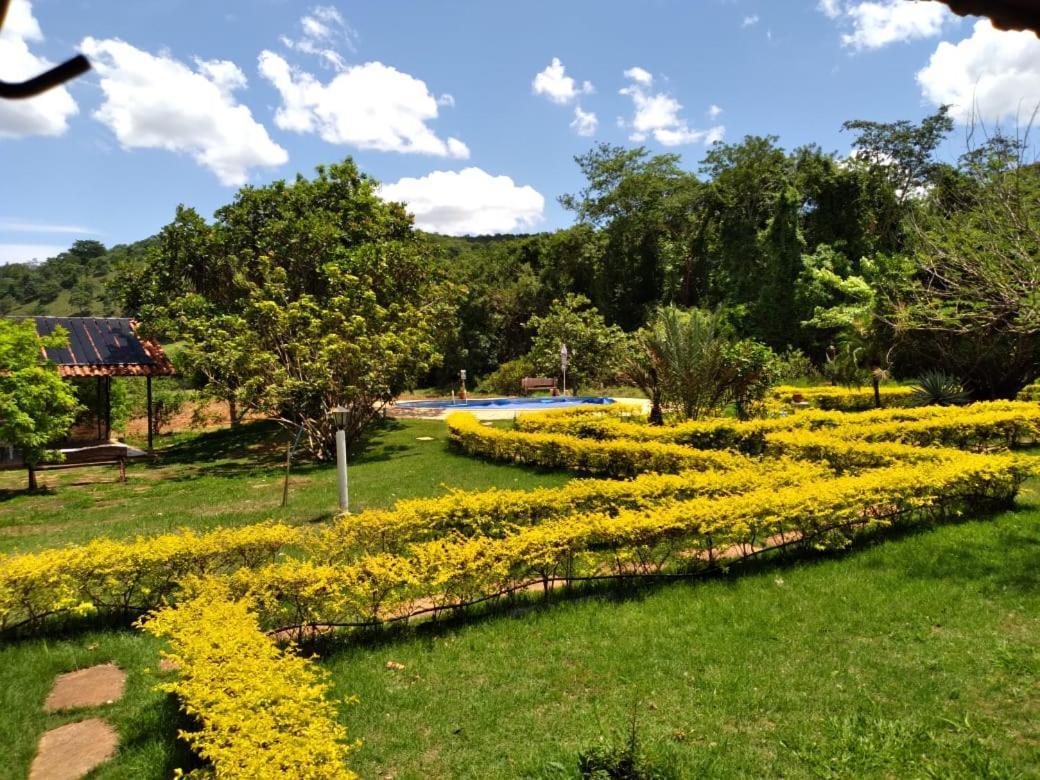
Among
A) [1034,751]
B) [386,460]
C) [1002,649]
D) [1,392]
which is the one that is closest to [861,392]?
[386,460]

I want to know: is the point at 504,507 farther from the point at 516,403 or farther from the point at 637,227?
the point at 637,227

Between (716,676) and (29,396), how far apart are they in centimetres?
1199

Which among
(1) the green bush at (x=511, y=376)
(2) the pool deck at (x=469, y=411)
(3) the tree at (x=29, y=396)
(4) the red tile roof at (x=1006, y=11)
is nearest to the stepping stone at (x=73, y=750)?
(4) the red tile roof at (x=1006, y=11)

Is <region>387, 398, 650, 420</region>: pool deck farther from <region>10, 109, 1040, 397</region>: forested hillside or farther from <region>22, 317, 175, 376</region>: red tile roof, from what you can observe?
<region>22, 317, 175, 376</region>: red tile roof

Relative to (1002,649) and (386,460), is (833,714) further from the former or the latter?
(386,460)

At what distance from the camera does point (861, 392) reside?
16875 millimetres

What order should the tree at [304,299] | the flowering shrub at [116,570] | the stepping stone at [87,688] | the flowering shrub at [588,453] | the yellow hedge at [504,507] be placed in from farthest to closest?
1. the tree at [304,299]
2. the flowering shrub at [588,453]
3. the yellow hedge at [504,507]
4. the flowering shrub at [116,570]
5. the stepping stone at [87,688]

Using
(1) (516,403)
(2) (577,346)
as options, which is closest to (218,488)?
(1) (516,403)

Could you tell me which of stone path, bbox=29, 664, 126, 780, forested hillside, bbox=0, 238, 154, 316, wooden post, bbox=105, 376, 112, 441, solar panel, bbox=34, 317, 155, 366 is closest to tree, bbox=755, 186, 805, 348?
solar panel, bbox=34, 317, 155, 366

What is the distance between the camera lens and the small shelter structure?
53.9 feet

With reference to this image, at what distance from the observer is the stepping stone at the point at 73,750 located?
140 inches

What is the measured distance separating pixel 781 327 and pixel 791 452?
20.8 meters

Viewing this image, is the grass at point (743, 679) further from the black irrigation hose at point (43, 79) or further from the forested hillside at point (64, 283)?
the forested hillside at point (64, 283)

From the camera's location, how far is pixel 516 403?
1097 inches
